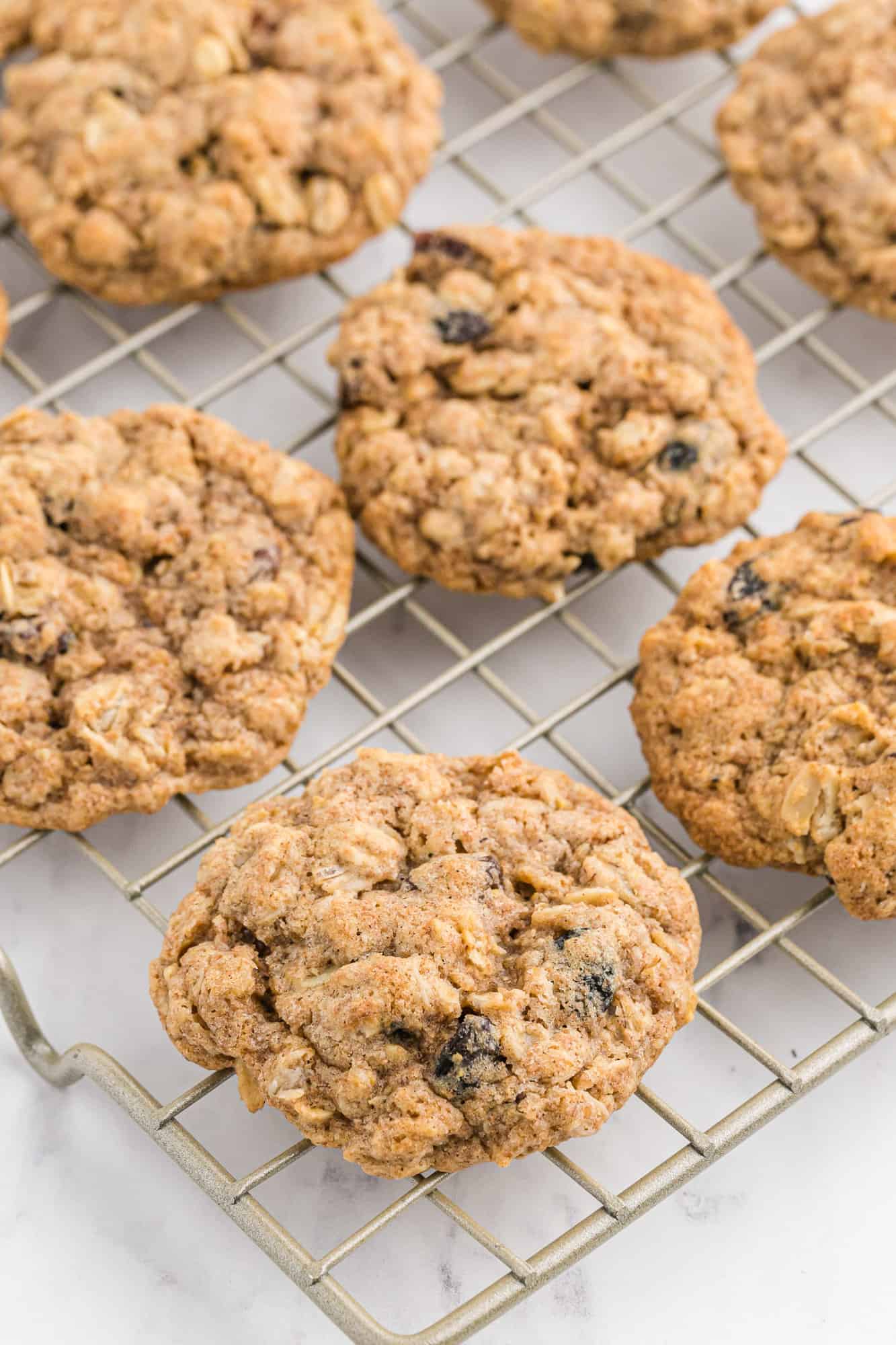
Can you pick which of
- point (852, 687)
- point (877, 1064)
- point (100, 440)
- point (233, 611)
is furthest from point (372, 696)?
point (877, 1064)

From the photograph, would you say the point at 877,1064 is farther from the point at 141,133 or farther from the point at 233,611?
the point at 141,133

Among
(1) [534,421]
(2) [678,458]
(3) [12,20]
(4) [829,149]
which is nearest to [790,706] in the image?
(2) [678,458]

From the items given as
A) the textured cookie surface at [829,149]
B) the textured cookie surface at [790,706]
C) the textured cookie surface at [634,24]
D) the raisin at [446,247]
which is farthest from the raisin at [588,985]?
the textured cookie surface at [634,24]

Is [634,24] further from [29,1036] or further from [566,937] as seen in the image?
[29,1036]

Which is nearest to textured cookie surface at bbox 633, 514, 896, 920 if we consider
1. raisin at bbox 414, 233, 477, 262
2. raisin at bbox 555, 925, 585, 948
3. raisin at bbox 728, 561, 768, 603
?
raisin at bbox 728, 561, 768, 603

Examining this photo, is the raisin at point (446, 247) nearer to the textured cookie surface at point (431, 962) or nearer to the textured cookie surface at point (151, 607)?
the textured cookie surface at point (151, 607)

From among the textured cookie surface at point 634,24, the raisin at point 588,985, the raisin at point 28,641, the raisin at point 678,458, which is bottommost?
the raisin at point 588,985
